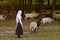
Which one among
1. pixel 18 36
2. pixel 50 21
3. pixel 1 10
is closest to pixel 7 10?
pixel 1 10

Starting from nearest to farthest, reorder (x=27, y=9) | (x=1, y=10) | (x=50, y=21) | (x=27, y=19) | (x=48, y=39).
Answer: (x=48, y=39)
(x=50, y=21)
(x=27, y=19)
(x=27, y=9)
(x=1, y=10)

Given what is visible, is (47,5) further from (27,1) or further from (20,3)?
(20,3)

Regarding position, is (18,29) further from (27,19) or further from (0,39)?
(27,19)

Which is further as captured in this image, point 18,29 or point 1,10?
point 1,10

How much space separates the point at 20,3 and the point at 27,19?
8.55 feet

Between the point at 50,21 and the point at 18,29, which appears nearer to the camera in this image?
the point at 18,29

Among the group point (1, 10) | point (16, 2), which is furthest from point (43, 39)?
point (1, 10)

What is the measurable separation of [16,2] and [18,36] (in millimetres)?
14298

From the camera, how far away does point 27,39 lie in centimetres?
1602

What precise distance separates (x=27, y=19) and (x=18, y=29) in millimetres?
12760

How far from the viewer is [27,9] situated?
34156mm

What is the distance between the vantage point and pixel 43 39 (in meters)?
16.0

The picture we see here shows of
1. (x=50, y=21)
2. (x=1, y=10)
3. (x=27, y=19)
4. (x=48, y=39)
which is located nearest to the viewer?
(x=48, y=39)

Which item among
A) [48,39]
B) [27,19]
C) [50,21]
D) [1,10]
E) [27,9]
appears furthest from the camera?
[1,10]
